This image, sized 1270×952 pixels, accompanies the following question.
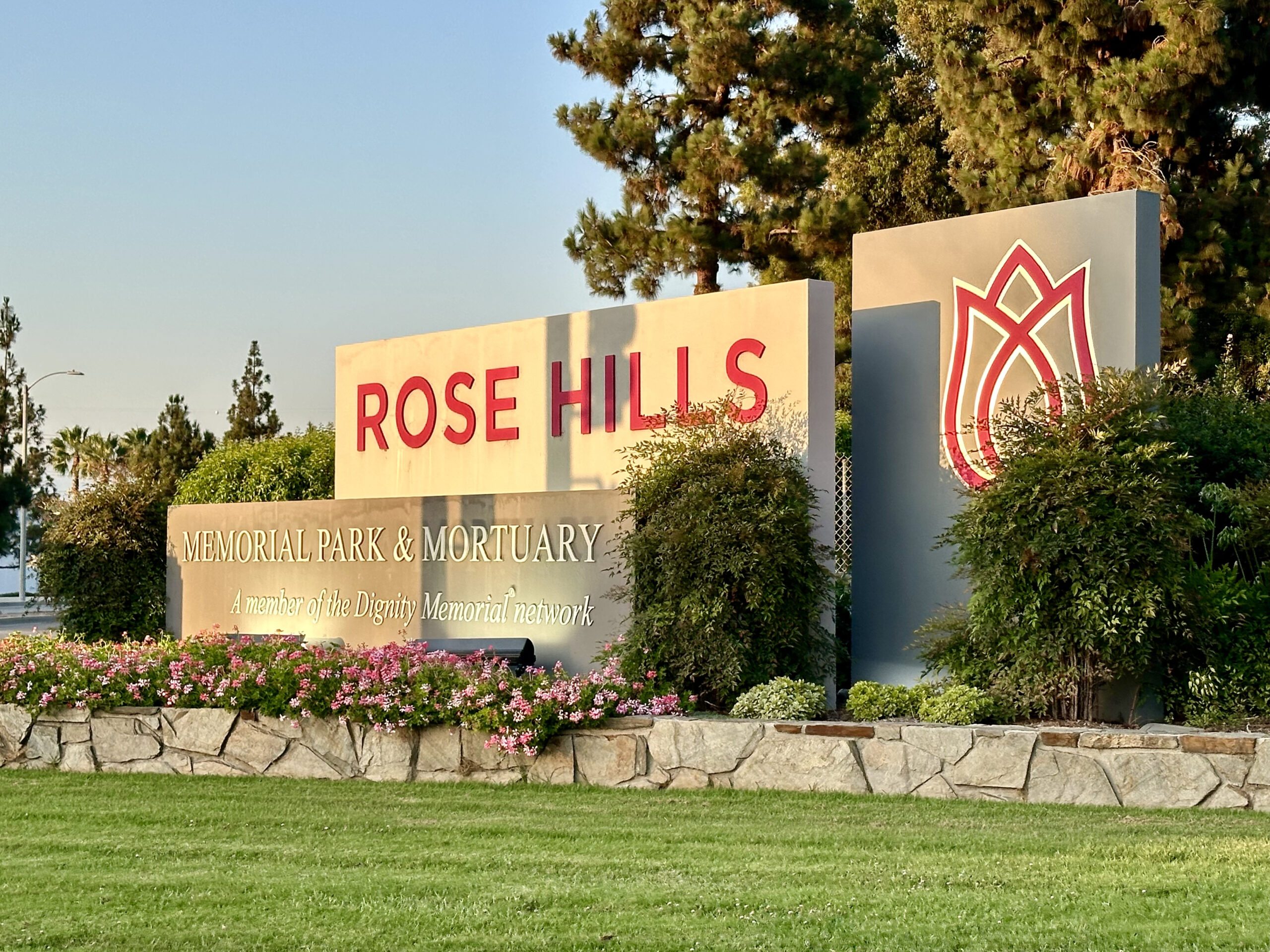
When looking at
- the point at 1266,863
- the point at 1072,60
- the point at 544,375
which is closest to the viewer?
the point at 1266,863

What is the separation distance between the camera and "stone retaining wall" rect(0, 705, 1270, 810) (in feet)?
29.6

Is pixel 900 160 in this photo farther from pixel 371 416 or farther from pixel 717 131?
pixel 371 416

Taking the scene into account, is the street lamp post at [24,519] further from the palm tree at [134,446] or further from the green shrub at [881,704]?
the green shrub at [881,704]

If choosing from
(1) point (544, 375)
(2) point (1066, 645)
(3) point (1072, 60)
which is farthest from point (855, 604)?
(3) point (1072, 60)

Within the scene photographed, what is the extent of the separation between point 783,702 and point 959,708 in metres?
1.37

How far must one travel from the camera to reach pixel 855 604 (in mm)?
12781

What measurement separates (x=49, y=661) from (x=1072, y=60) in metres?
19.2

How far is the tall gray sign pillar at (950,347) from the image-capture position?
37.3ft

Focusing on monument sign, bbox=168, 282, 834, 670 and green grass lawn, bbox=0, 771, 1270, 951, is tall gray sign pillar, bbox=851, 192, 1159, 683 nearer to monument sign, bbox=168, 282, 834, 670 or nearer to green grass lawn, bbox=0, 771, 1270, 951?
monument sign, bbox=168, 282, 834, 670

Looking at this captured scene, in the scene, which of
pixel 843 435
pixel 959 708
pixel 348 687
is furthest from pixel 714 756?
pixel 843 435

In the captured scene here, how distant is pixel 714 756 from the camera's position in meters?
10.1

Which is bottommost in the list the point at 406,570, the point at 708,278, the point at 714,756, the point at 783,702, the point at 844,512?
the point at 714,756

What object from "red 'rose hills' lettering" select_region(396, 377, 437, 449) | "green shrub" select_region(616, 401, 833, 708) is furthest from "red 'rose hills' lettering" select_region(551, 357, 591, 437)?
"green shrub" select_region(616, 401, 833, 708)

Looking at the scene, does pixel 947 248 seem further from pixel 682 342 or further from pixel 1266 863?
pixel 1266 863
